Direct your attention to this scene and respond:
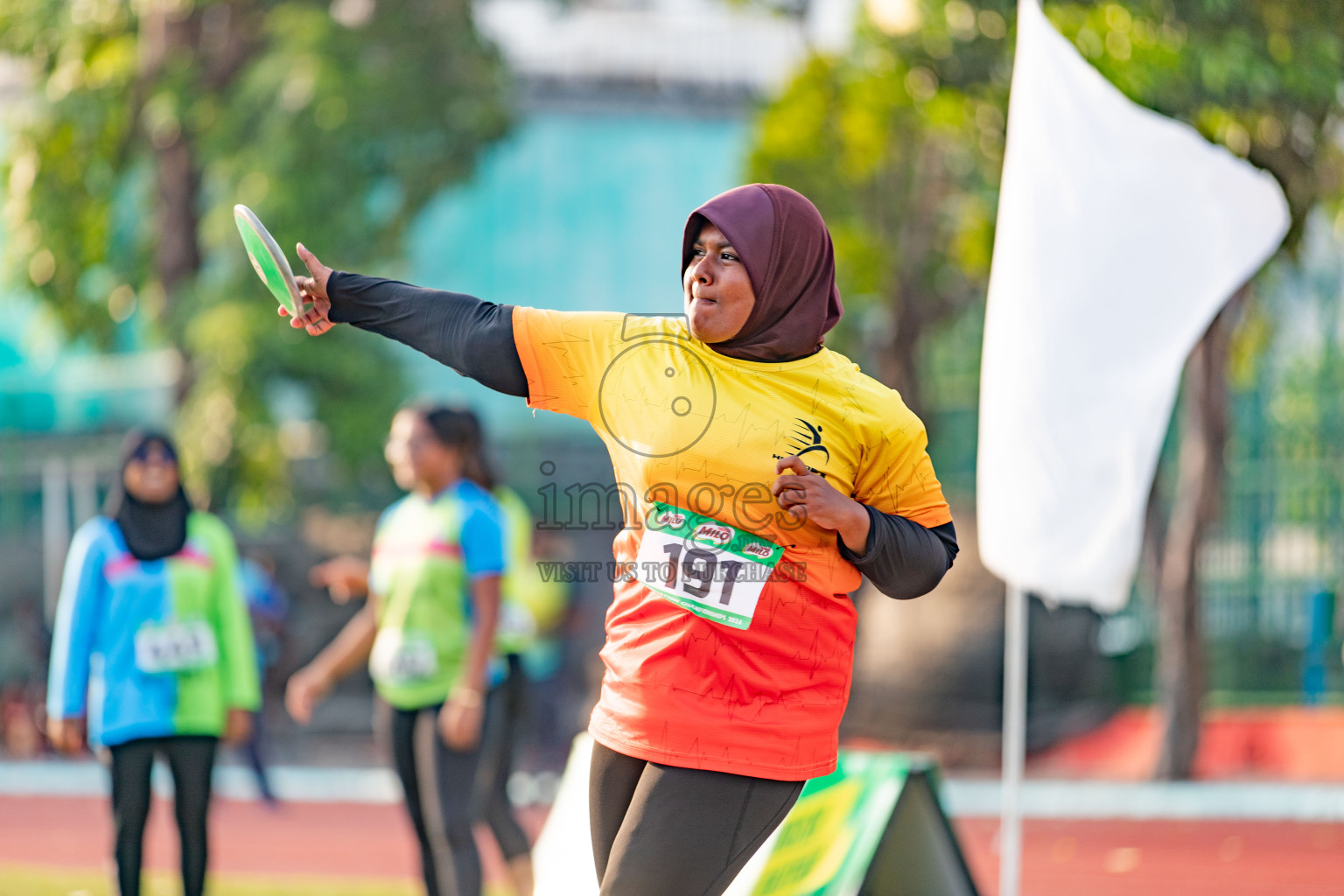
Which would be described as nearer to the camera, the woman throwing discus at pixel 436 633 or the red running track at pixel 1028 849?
the woman throwing discus at pixel 436 633

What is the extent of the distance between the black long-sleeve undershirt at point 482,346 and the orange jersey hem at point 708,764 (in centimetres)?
40

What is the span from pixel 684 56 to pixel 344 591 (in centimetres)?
1581

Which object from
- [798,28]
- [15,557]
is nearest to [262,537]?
[15,557]

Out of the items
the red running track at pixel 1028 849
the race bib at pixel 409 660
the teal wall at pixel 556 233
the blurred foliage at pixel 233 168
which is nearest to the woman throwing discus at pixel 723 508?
the race bib at pixel 409 660

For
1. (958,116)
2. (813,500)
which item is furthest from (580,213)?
(813,500)

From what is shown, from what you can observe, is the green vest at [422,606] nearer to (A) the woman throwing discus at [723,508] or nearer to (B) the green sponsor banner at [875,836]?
(B) the green sponsor banner at [875,836]

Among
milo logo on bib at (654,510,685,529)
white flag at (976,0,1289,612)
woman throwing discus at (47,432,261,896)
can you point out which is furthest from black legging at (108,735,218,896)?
milo logo on bib at (654,510,685,529)

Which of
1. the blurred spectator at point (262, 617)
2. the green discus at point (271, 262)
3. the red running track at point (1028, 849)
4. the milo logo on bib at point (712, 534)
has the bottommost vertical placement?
the red running track at point (1028, 849)

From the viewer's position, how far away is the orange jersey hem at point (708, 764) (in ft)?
9.52

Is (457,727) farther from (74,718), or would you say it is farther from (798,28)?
(798,28)

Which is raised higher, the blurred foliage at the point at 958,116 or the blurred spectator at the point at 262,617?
the blurred foliage at the point at 958,116

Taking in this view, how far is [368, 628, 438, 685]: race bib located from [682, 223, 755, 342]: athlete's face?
2.57 m

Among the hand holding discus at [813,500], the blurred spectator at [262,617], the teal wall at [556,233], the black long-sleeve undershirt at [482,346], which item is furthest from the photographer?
the teal wall at [556,233]

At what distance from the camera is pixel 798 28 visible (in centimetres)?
1414
